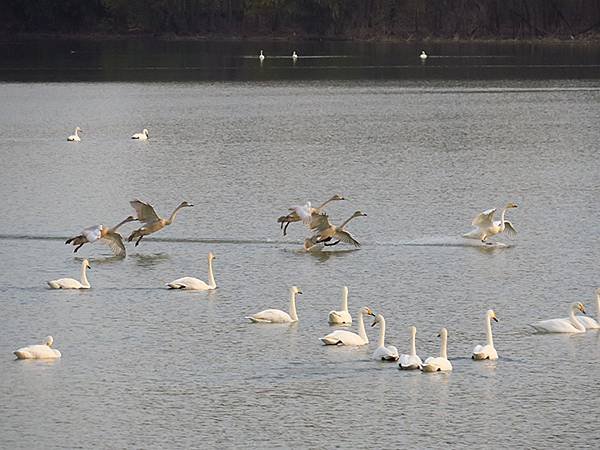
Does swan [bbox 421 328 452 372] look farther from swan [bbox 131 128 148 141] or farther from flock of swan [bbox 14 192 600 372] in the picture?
swan [bbox 131 128 148 141]

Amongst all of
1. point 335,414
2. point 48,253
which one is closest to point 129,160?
point 48,253

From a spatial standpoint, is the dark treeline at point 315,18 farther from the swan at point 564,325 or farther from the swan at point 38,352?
the swan at point 38,352

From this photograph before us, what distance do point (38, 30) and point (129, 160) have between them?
243ft

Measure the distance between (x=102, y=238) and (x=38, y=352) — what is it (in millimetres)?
7275

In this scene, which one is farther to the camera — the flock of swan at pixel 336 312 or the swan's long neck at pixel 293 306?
the swan's long neck at pixel 293 306

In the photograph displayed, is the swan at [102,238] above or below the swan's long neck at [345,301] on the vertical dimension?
below

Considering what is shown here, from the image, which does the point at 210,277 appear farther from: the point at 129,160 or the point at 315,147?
the point at 315,147

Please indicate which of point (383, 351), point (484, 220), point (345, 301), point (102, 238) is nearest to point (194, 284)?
point (345, 301)

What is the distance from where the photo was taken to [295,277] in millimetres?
22234

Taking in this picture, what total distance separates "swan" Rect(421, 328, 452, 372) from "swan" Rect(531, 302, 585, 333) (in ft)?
7.16

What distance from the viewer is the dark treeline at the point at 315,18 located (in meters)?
88.9

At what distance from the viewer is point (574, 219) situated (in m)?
27.4

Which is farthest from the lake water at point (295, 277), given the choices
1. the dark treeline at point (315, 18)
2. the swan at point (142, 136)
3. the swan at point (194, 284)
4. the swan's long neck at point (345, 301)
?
the dark treeline at point (315, 18)

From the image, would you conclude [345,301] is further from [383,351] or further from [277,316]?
[383,351]
